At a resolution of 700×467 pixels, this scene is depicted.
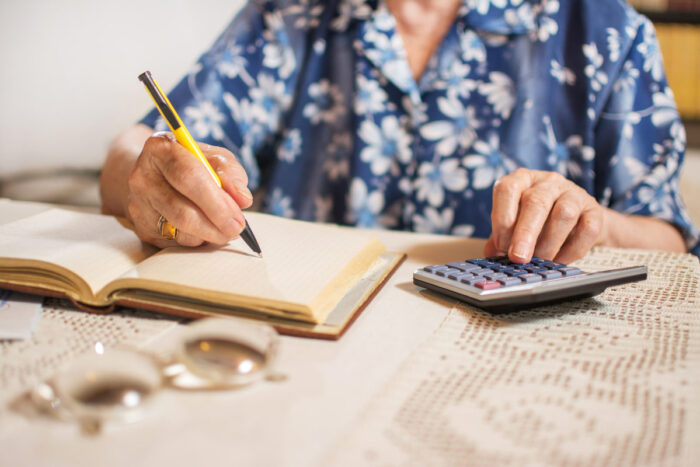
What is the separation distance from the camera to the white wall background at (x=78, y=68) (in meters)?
1.51

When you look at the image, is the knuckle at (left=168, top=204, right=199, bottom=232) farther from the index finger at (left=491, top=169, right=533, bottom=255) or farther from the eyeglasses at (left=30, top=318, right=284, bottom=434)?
the index finger at (left=491, top=169, right=533, bottom=255)

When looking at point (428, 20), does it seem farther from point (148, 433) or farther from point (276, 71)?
point (148, 433)

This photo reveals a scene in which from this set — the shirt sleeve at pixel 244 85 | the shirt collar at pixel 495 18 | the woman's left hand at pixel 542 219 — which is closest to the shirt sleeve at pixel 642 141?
the shirt collar at pixel 495 18

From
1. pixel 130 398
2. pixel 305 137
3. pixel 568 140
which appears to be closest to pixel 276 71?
pixel 305 137

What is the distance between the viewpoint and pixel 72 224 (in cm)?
72

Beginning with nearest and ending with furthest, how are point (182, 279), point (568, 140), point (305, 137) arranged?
point (182, 279)
point (568, 140)
point (305, 137)

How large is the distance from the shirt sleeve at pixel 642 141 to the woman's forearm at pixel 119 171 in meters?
0.76

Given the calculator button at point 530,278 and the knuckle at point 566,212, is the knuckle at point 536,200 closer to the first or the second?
the knuckle at point 566,212

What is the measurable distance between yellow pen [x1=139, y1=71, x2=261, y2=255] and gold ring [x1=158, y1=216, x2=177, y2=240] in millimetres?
70

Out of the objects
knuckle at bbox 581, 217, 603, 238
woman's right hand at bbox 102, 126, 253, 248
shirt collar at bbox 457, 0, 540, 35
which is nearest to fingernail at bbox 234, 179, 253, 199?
woman's right hand at bbox 102, 126, 253, 248

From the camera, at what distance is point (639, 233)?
876 mm

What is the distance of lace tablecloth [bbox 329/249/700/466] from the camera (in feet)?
1.15

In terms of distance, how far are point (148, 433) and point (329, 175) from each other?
817 millimetres

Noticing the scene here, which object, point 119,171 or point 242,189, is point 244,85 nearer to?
point 119,171
